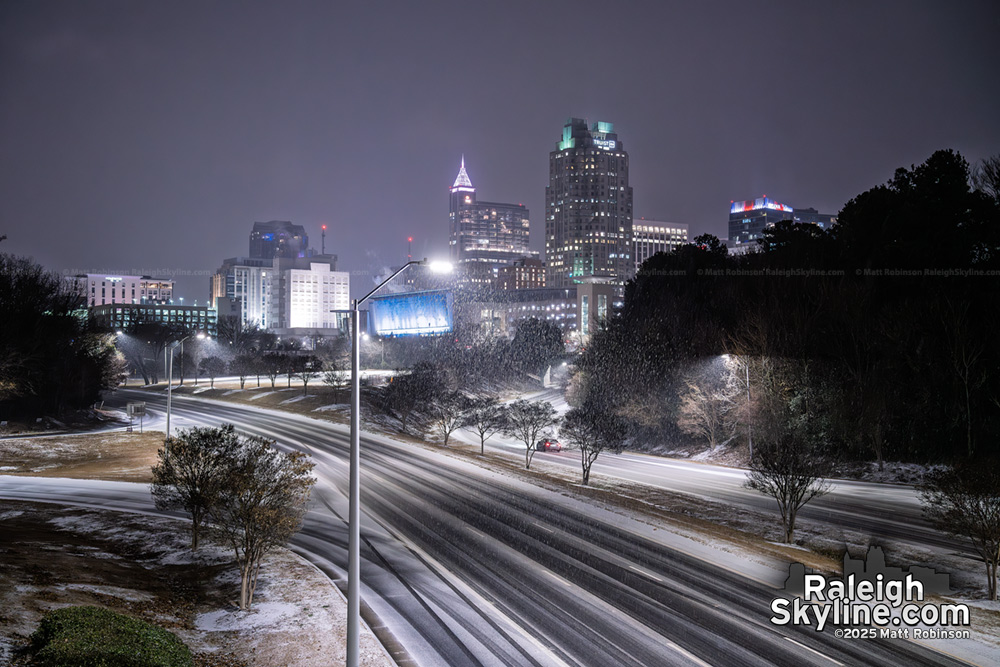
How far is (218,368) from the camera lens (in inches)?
3617

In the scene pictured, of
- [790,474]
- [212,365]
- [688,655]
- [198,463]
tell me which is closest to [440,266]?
[688,655]

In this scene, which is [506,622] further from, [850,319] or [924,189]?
[924,189]

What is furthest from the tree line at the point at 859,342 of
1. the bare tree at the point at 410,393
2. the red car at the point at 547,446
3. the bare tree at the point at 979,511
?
the bare tree at the point at 979,511

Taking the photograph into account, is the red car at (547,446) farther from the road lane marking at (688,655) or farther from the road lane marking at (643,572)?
the road lane marking at (688,655)

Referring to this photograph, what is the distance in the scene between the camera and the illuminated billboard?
5394 centimetres

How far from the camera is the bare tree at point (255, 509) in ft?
54.4

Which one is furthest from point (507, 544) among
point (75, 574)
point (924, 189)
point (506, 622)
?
point (924, 189)

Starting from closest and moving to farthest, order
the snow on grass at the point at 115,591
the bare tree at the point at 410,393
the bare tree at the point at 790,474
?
the snow on grass at the point at 115,591, the bare tree at the point at 790,474, the bare tree at the point at 410,393

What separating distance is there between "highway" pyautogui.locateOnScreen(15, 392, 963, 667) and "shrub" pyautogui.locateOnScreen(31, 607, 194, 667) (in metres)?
4.87

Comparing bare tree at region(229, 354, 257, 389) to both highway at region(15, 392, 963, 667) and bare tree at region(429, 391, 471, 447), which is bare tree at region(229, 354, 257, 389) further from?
highway at region(15, 392, 963, 667)

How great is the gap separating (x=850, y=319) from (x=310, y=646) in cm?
4418

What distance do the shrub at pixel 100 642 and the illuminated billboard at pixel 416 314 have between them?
41028 millimetres

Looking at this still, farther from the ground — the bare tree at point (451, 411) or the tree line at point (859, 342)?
the tree line at point (859, 342)

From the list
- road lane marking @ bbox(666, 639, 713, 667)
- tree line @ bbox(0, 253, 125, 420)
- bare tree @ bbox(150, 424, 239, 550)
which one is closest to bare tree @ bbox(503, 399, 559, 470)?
bare tree @ bbox(150, 424, 239, 550)
